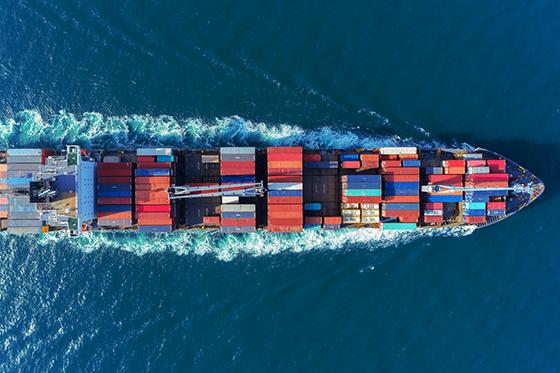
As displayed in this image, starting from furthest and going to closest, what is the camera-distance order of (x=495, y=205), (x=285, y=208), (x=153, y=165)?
(x=495, y=205)
(x=153, y=165)
(x=285, y=208)

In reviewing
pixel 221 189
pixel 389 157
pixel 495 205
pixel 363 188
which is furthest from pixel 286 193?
pixel 495 205

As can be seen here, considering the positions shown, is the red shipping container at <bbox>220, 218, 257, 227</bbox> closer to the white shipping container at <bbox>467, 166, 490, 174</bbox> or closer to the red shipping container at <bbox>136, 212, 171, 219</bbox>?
the red shipping container at <bbox>136, 212, 171, 219</bbox>

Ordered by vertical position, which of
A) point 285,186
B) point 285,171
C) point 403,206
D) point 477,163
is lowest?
point 403,206

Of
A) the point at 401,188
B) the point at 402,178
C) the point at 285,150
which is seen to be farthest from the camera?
the point at 401,188

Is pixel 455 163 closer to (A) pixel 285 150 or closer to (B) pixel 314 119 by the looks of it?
(B) pixel 314 119

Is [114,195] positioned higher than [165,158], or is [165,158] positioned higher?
[165,158]

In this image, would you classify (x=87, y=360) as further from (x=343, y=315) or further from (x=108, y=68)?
(x=108, y=68)

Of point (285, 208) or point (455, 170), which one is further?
point (455, 170)

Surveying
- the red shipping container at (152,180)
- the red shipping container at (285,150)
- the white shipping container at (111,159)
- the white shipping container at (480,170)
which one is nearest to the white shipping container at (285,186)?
the red shipping container at (285,150)
